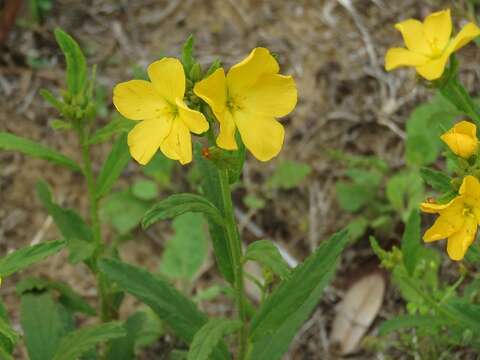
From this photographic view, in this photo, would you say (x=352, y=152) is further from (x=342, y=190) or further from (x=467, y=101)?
(x=467, y=101)

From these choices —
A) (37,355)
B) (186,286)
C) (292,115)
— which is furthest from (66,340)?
(292,115)

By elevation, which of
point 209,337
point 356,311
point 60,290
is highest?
point 209,337

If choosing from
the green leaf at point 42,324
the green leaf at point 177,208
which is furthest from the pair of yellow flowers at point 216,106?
the green leaf at point 42,324

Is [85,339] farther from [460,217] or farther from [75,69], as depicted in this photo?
[460,217]

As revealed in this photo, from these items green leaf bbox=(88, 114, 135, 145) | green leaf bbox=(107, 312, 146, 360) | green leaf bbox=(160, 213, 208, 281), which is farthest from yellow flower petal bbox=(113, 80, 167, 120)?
green leaf bbox=(160, 213, 208, 281)

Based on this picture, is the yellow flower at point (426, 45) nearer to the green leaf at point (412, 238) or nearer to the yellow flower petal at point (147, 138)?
the green leaf at point (412, 238)

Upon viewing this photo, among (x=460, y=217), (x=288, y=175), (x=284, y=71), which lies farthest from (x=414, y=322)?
(x=284, y=71)

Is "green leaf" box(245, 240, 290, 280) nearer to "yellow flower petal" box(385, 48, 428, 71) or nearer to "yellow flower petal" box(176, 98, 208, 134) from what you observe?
"yellow flower petal" box(176, 98, 208, 134)
